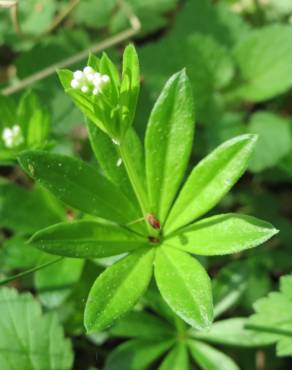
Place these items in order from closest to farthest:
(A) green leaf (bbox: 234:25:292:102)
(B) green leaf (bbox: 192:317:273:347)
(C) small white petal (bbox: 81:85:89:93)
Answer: (C) small white petal (bbox: 81:85:89:93) < (B) green leaf (bbox: 192:317:273:347) < (A) green leaf (bbox: 234:25:292:102)

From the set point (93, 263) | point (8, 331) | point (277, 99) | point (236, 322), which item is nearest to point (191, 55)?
point (277, 99)

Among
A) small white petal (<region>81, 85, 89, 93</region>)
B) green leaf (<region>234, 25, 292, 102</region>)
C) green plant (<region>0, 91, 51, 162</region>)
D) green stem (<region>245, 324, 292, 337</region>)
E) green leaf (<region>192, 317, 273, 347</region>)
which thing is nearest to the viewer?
small white petal (<region>81, 85, 89, 93</region>)

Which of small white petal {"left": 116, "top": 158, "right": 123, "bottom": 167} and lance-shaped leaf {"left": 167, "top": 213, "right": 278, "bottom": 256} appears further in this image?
small white petal {"left": 116, "top": 158, "right": 123, "bottom": 167}

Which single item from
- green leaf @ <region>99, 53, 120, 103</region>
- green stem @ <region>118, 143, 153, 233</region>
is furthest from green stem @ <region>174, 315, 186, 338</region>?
green leaf @ <region>99, 53, 120, 103</region>

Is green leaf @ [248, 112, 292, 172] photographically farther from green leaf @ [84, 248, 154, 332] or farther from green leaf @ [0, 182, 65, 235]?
green leaf @ [84, 248, 154, 332]

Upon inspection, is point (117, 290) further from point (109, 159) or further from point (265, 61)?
point (265, 61)

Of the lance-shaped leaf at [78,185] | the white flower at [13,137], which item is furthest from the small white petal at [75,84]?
the white flower at [13,137]

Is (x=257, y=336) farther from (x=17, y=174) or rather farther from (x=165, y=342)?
(x=17, y=174)
